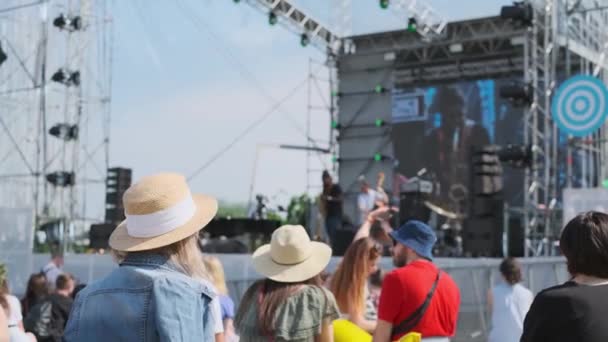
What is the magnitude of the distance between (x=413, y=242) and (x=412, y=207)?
40.7ft

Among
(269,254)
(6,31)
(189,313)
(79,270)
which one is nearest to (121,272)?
(189,313)

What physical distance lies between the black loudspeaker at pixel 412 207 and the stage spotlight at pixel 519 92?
10.1 ft

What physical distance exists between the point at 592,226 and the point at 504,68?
20422 mm

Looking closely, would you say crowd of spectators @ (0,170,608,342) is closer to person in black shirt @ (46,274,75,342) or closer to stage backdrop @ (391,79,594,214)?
person in black shirt @ (46,274,75,342)

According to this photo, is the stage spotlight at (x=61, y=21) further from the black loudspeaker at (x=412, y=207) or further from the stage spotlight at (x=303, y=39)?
the black loudspeaker at (x=412, y=207)

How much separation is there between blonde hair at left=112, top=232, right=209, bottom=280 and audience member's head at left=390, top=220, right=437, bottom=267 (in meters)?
1.92

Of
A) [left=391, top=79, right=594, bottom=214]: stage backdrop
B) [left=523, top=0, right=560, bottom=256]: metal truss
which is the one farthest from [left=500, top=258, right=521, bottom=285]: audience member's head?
[left=391, top=79, right=594, bottom=214]: stage backdrop

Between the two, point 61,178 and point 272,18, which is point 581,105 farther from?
point 61,178

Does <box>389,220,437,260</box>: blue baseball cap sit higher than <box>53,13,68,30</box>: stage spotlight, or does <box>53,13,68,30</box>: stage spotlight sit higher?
<box>53,13,68,30</box>: stage spotlight

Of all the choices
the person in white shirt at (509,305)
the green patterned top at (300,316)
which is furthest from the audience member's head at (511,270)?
the green patterned top at (300,316)

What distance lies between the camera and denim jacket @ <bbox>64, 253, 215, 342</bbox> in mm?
2027

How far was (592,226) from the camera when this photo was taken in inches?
97.3

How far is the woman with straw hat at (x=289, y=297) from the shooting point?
3.47 m

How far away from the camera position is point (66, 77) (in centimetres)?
1867
